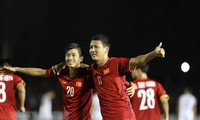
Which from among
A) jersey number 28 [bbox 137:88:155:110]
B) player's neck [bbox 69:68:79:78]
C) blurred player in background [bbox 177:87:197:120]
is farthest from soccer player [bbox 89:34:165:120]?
blurred player in background [bbox 177:87:197:120]

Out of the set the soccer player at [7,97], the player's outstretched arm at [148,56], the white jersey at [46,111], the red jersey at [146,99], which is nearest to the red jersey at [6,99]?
the soccer player at [7,97]

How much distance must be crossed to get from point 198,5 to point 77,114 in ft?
96.4

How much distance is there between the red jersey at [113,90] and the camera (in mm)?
7672

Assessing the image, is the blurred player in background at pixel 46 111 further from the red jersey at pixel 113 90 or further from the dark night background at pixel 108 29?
the red jersey at pixel 113 90

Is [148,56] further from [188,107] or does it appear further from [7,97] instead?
[188,107]

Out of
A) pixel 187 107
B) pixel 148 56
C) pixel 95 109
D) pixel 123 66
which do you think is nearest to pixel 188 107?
pixel 187 107

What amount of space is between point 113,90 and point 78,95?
32.3 inches

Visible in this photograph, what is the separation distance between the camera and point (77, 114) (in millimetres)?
8375

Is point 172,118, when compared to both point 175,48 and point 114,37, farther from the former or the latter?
point 114,37

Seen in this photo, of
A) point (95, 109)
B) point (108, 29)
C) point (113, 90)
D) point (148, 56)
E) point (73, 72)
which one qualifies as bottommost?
point (95, 109)

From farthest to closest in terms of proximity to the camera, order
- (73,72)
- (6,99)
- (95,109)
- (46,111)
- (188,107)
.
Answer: (46,111) < (188,107) < (95,109) < (6,99) < (73,72)

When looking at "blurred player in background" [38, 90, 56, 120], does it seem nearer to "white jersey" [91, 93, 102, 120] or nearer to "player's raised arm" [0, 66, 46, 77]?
"white jersey" [91, 93, 102, 120]

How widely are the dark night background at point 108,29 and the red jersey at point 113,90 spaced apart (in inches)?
876

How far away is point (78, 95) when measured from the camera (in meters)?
8.36
